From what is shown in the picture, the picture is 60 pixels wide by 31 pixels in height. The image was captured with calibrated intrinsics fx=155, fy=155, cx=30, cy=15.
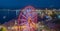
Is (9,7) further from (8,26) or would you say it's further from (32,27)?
(32,27)

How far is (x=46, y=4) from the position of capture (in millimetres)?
1895

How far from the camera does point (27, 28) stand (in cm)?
187

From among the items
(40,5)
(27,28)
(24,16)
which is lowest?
(27,28)

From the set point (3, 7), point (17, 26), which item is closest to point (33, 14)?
point (17, 26)

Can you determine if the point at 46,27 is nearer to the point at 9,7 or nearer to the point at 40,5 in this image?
the point at 40,5

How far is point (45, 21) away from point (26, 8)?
0.28m

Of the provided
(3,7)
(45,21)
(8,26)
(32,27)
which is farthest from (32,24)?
(3,7)

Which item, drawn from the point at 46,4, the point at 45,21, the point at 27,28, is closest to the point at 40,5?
the point at 46,4

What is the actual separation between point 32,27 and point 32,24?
4 cm

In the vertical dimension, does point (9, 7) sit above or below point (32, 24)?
above

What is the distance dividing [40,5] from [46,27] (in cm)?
28

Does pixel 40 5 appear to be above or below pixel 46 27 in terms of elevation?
above

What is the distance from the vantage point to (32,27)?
187cm

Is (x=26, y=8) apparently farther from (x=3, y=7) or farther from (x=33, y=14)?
(x=3, y=7)
